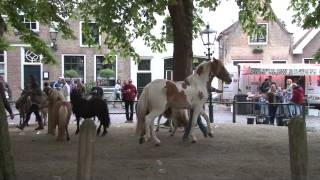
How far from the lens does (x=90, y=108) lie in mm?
15305

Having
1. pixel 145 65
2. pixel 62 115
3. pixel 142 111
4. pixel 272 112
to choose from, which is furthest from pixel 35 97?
pixel 145 65

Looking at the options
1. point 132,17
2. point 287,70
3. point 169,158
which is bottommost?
point 169,158

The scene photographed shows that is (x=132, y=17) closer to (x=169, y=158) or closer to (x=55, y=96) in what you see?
(x=55, y=96)

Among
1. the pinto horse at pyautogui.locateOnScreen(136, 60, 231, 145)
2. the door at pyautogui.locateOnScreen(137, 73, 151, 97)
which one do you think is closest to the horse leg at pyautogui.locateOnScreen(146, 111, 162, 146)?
the pinto horse at pyautogui.locateOnScreen(136, 60, 231, 145)

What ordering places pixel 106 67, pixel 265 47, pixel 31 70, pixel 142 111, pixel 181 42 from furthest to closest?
pixel 265 47, pixel 106 67, pixel 31 70, pixel 181 42, pixel 142 111

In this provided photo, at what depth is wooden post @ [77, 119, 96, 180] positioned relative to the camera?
661 centimetres

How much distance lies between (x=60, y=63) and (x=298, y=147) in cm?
3774

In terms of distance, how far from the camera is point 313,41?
50.0m

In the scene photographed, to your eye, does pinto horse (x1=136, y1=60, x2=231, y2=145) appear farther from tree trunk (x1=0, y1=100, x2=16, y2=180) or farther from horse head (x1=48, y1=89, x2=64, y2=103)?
tree trunk (x1=0, y1=100, x2=16, y2=180)

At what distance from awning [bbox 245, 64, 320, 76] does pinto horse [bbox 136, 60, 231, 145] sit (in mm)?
25157

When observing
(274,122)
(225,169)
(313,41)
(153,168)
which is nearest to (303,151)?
(225,169)

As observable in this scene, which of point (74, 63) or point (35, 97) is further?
point (74, 63)

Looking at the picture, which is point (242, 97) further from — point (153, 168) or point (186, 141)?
point (153, 168)

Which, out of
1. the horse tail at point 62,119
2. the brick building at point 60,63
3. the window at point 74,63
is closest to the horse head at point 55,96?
the horse tail at point 62,119
